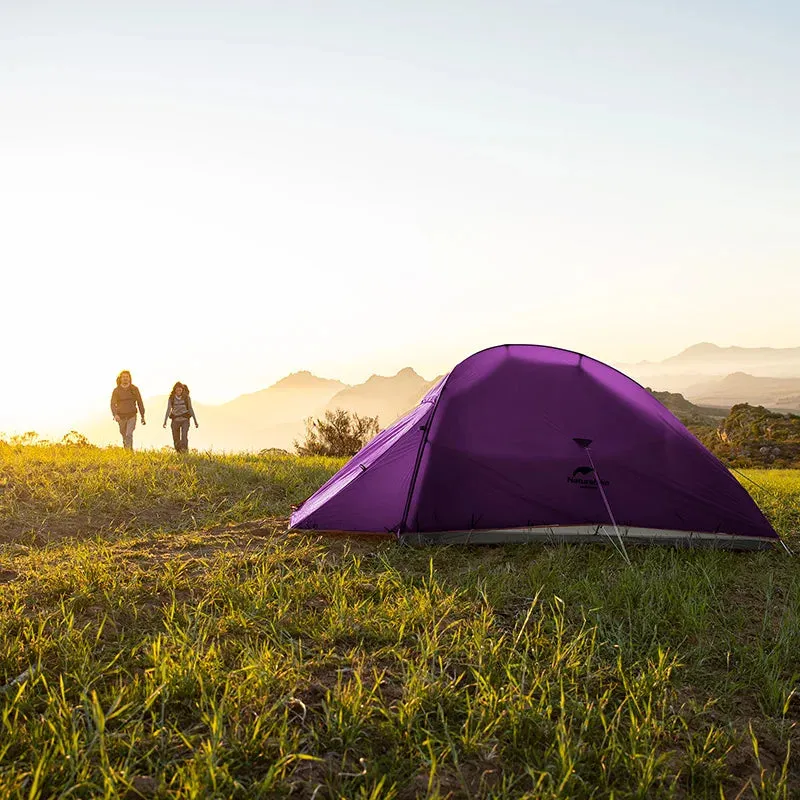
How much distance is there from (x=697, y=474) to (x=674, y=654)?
122 inches

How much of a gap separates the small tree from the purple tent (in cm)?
1484

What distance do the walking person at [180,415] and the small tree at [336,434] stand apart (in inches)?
240

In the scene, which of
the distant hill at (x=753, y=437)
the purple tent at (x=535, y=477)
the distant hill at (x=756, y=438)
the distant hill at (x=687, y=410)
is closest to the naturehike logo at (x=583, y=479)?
the purple tent at (x=535, y=477)

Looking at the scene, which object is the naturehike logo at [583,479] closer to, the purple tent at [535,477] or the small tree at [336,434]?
A: the purple tent at [535,477]

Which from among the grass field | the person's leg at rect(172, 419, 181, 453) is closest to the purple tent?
the grass field

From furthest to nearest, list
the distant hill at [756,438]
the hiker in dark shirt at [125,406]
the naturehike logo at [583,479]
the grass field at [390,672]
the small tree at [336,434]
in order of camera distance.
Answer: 1. the distant hill at [756,438]
2. the small tree at [336,434]
3. the hiker in dark shirt at [125,406]
4. the naturehike logo at [583,479]
5. the grass field at [390,672]

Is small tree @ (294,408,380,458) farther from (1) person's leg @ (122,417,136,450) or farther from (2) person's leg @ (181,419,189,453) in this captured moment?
(1) person's leg @ (122,417,136,450)

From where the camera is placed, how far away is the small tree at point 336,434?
21.5 metres

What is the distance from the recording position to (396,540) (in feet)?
19.9

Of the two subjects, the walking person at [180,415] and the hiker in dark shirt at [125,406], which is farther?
the walking person at [180,415]

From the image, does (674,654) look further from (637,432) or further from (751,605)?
(637,432)

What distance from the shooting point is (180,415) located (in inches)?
612

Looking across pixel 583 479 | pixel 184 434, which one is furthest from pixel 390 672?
pixel 184 434

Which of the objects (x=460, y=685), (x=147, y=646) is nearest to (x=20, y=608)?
(x=147, y=646)
